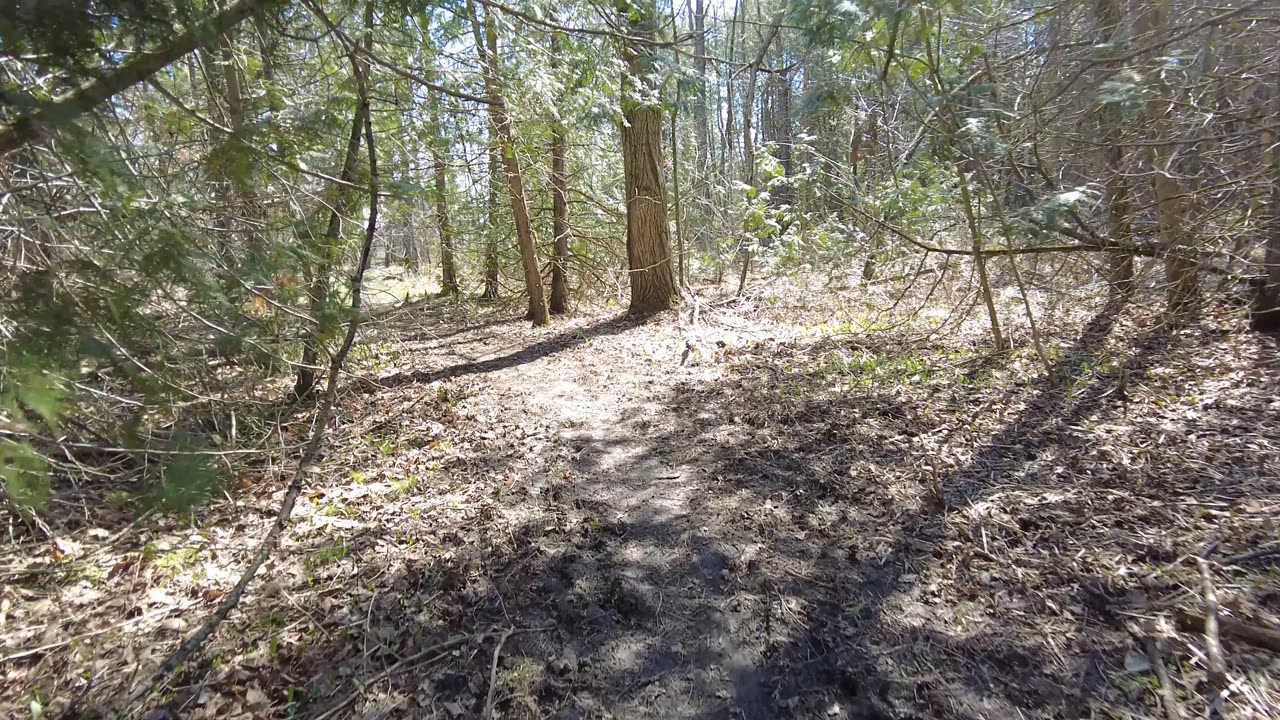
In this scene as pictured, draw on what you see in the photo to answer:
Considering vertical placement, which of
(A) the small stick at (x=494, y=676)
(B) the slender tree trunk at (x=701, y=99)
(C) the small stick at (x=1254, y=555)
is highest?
(B) the slender tree trunk at (x=701, y=99)

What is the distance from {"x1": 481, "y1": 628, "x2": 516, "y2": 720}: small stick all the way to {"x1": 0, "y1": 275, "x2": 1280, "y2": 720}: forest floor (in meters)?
0.01

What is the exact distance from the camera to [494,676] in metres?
2.45

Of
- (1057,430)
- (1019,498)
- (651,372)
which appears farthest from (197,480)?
(1057,430)

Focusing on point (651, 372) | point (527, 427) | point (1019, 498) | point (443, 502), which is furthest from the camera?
point (651, 372)

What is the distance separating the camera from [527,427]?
194 inches

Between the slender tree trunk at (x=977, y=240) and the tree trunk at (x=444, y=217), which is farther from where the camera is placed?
the tree trunk at (x=444, y=217)

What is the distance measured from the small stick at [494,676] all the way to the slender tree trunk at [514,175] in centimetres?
499

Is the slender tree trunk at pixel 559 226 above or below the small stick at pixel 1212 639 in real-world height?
above

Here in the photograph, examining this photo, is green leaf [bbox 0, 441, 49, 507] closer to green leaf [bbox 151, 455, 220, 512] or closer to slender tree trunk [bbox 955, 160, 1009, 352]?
green leaf [bbox 151, 455, 220, 512]

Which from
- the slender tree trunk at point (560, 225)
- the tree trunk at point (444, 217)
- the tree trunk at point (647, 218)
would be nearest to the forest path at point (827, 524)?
the tree trunk at point (444, 217)

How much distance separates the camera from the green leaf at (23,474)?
76.8 inches

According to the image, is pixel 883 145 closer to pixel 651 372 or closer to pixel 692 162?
pixel 692 162

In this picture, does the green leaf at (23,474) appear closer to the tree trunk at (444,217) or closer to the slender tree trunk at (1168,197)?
the tree trunk at (444,217)

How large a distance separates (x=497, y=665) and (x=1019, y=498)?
2.88 meters
